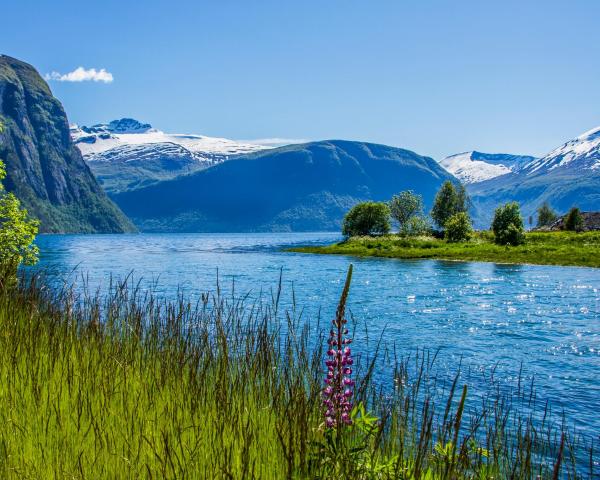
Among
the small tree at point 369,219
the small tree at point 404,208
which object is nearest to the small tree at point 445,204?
the small tree at point 404,208

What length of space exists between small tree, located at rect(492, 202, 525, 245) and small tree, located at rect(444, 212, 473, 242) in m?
8.01

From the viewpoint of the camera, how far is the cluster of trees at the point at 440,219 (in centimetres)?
7888

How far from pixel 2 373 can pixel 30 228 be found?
37.6 ft

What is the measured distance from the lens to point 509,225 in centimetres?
7794

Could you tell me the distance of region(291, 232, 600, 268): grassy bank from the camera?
62562mm

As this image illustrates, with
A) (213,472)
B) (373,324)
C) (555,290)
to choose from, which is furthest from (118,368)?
(555,290)

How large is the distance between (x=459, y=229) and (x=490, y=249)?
16.0 meters

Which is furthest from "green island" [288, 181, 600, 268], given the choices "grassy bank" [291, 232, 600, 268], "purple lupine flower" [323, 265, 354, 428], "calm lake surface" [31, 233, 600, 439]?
"purple lupine flower" [323, 265, 354, 428]

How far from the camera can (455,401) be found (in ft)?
45.0

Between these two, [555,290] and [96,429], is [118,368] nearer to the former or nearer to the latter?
[96,429]

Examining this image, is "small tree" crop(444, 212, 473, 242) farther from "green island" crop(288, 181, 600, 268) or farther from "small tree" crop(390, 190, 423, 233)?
"small tree" crop(390, 190, 423, 233)

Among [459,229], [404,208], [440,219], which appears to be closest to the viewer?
[459,229]

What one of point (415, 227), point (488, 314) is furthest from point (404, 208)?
point (488, 314)

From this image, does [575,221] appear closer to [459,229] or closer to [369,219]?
[459,229]
